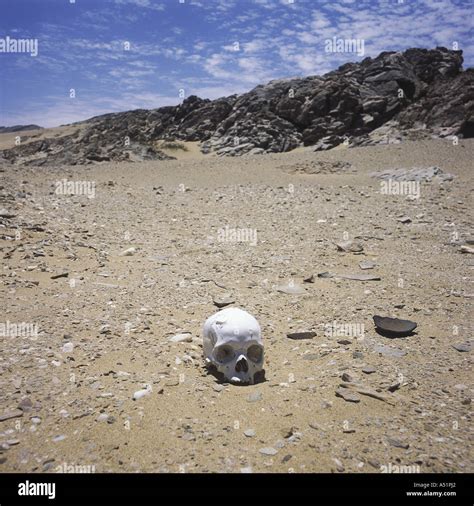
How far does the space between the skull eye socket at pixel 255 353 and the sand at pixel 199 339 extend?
28 centimetres

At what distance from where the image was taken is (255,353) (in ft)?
14.9

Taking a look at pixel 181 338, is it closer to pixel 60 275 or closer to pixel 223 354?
pixel 223 354

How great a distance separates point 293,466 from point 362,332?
107 inches

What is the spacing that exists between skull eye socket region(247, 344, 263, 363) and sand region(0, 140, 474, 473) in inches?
10.9

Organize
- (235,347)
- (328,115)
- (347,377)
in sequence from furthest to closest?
(328,115) → (235,347) → (347,377)

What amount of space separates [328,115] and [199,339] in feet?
112

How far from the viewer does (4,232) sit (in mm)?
8891

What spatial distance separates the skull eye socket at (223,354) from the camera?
14.6 feet

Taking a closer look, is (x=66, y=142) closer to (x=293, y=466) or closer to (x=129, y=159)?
(x=129, y=159)

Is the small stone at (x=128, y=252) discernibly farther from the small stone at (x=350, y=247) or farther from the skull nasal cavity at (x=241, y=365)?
the skull nasal cavity at (x=241, y=365)

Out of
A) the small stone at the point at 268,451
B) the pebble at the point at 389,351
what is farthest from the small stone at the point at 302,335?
the small stone at the point at 268,451

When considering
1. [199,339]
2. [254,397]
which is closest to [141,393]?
[254,397]

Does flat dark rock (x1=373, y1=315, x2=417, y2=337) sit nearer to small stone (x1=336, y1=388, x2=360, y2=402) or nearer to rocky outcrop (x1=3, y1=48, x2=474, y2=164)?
small stone (x1=336, y1=388, x2=360, y2=402)
